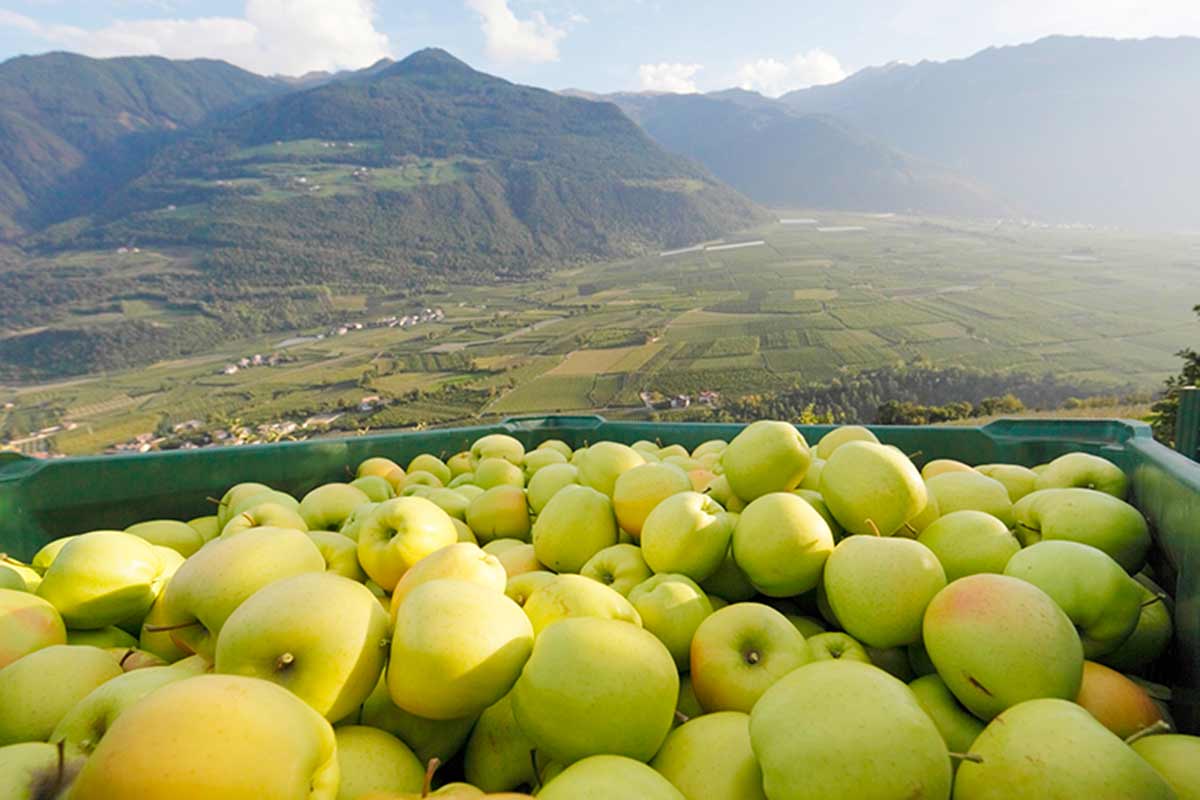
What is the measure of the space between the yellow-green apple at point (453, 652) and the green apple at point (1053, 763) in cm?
119

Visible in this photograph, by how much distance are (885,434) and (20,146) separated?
228 m

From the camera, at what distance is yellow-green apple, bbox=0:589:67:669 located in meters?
2.30

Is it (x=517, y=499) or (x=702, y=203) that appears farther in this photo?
(x=702, y=203)

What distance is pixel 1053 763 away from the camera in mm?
1446

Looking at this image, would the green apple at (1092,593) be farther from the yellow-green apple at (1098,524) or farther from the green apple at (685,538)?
the green apple at (685,538)

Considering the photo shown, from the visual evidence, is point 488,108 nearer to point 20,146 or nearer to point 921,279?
point 20,146

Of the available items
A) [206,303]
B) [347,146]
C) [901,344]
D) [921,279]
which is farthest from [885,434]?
[347,146]

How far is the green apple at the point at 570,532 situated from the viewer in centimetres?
305

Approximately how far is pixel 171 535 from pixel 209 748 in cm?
284

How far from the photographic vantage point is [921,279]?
3632 inches

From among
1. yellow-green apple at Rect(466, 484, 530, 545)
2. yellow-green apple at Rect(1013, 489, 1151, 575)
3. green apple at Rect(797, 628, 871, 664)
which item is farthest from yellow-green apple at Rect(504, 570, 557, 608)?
yellow-green apple at Rect(1013, 489, 1151, 575)

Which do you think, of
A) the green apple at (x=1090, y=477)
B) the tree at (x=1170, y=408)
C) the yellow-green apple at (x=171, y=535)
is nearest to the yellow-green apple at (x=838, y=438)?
the green apple at (x=1090, y=477)

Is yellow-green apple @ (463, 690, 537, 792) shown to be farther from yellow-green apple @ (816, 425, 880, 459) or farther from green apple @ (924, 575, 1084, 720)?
yellow-green apple @ (816, 425, 880, 459)

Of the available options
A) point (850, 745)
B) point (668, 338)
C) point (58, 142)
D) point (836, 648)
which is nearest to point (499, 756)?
point (850, 745)
